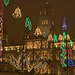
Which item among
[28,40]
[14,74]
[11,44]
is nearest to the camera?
[14,74]

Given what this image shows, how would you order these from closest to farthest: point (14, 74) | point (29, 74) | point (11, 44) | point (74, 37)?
point (14, 74)
point (29, 74)
point (74, 37)
point (11, 44)

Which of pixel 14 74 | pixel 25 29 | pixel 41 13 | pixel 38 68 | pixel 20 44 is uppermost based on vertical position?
pixel 41 13

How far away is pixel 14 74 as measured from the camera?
2655 centimetres

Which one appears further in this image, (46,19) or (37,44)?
(46,19)

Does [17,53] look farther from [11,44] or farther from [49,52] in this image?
[49,52]

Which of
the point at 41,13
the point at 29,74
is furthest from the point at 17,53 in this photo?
the point at 29,74

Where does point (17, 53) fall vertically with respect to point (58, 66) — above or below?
above

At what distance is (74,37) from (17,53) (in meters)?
22.3

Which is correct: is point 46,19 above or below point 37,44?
above

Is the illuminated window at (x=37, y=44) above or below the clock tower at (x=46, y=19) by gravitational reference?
below

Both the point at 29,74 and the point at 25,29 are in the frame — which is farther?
the point at 25,29

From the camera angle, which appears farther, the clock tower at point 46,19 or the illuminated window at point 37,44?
the clock tower at point 46,19

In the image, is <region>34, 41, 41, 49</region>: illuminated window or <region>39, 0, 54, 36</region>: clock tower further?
<region>39, 0, 54, 36</region>: clock tower

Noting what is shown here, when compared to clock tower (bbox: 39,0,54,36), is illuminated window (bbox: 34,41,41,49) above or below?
below
